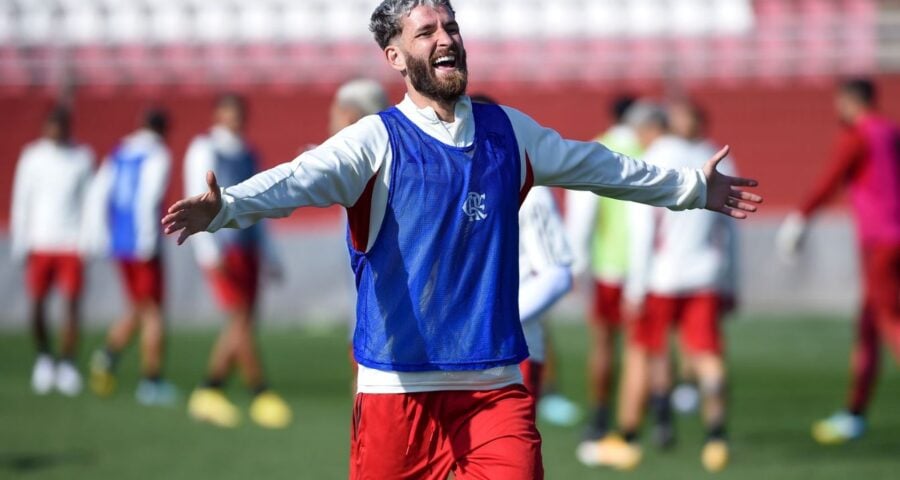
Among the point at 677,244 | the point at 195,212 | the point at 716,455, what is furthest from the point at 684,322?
the point at 195,212

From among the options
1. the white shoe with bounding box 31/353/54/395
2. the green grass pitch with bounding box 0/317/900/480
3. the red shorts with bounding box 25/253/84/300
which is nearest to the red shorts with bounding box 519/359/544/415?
the green grass pitch with bounding box 0/317/900/480

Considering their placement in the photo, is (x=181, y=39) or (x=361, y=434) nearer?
(x=361, y=434)

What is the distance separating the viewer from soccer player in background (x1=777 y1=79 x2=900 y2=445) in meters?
10.0

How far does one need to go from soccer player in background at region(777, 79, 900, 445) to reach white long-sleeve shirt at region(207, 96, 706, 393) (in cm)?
545

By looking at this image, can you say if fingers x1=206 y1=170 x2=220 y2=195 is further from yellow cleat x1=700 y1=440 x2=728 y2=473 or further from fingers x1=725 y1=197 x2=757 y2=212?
yellow cleat x1=700 y1=440 x2=728 y2=473

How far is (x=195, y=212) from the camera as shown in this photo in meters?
4.07

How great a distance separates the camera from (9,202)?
21.6m

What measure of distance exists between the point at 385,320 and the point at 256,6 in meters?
18.8

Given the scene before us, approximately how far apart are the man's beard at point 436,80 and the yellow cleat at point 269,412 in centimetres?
661

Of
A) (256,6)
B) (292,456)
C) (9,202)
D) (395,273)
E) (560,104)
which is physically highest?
(256,6)

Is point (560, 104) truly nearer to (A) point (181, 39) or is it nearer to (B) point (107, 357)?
(A) point (181, 39)

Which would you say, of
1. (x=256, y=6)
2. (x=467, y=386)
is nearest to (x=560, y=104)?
(x=256, y=6)

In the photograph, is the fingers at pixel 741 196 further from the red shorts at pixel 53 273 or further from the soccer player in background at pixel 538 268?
the red shorts at pixel 53 273

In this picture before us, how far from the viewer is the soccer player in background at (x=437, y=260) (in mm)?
4508
